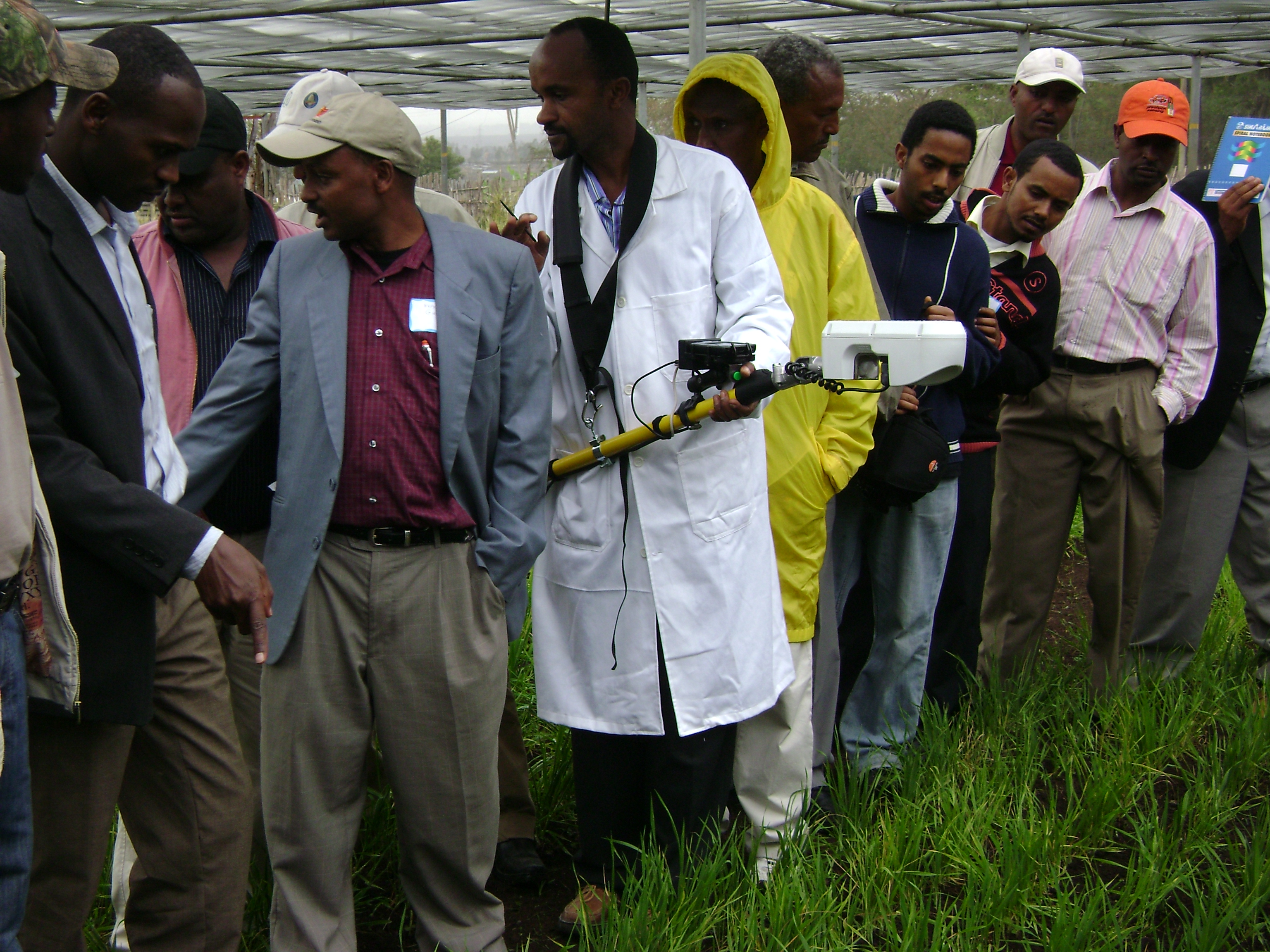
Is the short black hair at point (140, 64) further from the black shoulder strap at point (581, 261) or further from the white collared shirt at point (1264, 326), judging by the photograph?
the white collared shirt at point (1264, 326)

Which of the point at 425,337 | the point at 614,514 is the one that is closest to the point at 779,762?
the point at 614,514

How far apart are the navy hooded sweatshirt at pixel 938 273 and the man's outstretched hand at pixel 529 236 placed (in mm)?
1015

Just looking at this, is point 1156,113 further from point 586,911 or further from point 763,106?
point 586,911

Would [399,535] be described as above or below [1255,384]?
above

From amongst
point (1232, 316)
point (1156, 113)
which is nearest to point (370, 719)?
point (1156, 113)

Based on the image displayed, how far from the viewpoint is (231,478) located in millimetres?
2854

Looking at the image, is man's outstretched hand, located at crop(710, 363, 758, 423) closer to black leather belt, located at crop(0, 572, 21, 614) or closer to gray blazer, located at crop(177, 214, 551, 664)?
gray blazer, located at crop(177, 214, 551, 664)

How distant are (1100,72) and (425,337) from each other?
35.3 feet

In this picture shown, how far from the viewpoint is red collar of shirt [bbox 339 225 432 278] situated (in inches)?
98.9

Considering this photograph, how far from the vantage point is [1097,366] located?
4098 millimetres

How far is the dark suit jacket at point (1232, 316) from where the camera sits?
4.40m

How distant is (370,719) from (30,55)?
4.64ft

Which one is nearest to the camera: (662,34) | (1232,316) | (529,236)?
(529,236)


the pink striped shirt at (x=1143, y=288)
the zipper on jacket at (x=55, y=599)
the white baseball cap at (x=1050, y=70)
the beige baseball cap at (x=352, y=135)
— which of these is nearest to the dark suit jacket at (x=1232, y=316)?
the pink striped shirt at (x=1143, y=288)
